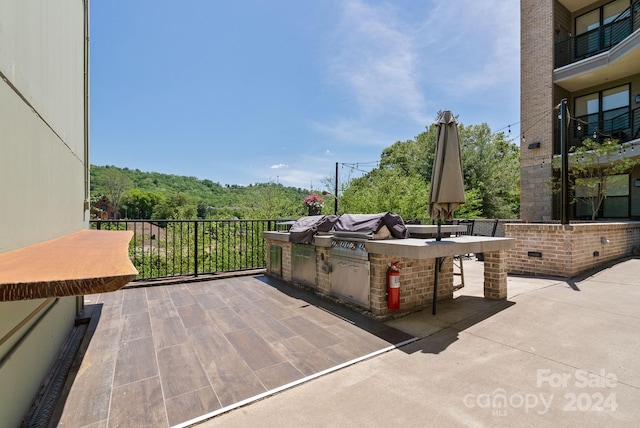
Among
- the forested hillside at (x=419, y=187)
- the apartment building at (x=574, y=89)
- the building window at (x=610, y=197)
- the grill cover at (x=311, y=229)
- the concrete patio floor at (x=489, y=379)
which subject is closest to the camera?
the concrete patio floor at (x=489, y=379)

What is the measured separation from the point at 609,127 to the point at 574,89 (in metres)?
1.94

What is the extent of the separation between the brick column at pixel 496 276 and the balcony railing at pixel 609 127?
7.93m

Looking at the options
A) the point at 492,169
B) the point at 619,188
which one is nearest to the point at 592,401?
the point at 619,188

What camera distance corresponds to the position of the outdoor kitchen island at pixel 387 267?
3.47 meters

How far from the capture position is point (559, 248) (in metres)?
5.44

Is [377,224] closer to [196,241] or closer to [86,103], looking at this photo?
[196,241]

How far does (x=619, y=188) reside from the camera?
9602mm

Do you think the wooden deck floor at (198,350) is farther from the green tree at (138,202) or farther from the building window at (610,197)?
the green tree at (138,202)

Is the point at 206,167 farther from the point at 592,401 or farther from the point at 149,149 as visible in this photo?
the point at 592,401

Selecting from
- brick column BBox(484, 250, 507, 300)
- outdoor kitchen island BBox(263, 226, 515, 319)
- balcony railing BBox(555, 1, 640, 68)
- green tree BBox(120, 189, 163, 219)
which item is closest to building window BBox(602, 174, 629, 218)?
balcony railing BBox(555, 1, 640, 68)

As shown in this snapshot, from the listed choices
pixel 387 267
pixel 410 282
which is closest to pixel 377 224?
pixel 387 267

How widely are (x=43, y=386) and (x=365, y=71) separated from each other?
36.1ft

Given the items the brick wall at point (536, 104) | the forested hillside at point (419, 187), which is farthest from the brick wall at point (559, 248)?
the forested hillside at point (419, 187)

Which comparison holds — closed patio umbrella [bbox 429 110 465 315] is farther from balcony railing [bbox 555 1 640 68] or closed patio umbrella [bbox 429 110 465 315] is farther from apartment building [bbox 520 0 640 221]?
balcony railing [bbox 555 1 640 68]
